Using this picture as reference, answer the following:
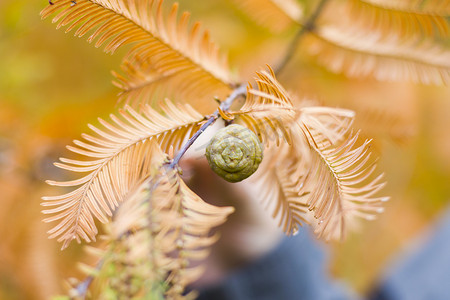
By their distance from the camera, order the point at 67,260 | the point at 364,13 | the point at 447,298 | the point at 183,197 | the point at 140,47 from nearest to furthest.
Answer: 1. the point at 183,197
2. the point at 140,47
3. the point at 364,13
4. the point at 67,260
5. the point at 447,298

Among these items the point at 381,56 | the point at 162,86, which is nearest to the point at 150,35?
the point at 162,86

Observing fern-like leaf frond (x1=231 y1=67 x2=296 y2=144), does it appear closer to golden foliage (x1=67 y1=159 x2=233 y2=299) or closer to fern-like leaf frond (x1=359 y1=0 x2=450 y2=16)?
golden foliage (x1=67 y1=159 x2=233 y2=299)

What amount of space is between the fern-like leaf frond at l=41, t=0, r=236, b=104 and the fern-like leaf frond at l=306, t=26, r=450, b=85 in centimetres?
20

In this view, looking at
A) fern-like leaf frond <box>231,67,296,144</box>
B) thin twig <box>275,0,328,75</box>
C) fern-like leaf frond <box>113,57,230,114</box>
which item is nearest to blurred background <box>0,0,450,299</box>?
thin twig <box>275,0,328,75</box>

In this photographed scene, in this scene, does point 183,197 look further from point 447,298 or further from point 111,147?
point 447,298

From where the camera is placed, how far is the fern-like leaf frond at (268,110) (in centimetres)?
34

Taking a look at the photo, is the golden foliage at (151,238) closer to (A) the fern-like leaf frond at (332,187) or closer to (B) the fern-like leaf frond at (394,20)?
(A) the fern-like leaf frond at (332,187)

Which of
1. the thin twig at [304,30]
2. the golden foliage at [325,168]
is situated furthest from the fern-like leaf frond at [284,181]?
the thin twig at [304,30]

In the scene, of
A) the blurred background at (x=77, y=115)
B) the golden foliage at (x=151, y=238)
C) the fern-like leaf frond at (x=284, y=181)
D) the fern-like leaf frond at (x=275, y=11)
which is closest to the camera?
the golden foliage at (x=151, y=238)

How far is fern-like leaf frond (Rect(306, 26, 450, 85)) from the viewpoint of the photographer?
23.1 inches

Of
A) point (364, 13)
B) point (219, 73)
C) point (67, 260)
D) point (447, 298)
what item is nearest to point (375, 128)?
point (364, 13)

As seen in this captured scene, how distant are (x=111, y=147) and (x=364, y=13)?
428 mm

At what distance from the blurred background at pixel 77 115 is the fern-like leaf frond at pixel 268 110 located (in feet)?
1.05

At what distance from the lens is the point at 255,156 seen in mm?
345
